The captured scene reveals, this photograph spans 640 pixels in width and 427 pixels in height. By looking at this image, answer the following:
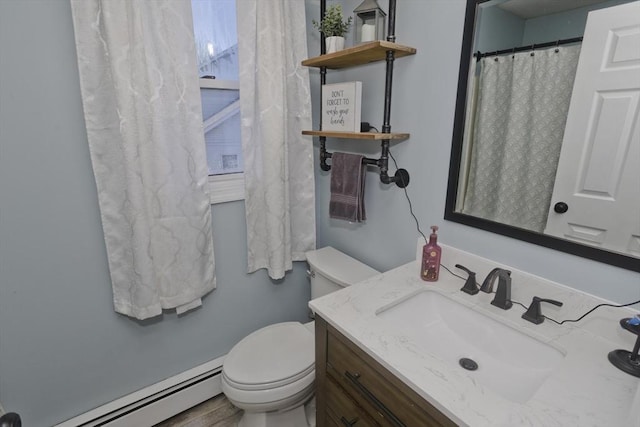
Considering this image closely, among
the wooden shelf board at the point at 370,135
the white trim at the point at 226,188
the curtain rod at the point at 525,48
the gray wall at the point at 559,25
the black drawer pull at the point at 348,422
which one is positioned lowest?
the black drawer pull at the point at 348,422

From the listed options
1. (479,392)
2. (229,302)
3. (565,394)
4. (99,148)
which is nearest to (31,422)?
(229,302)

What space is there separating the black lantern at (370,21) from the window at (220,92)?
0.54 meters

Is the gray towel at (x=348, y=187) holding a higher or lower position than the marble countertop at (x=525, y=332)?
higher

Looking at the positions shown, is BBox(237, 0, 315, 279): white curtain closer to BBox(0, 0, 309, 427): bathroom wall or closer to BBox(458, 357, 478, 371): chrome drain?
BBox(0, 0, 309, 427): bathroom wall

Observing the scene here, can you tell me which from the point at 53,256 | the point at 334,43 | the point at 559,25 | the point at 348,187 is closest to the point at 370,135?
the point at 348,187

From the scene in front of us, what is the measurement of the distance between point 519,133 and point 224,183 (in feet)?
3.84

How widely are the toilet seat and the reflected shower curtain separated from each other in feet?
2.92

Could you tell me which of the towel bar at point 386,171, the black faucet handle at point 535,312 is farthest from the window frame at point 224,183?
the black faucet handle at point 535,312

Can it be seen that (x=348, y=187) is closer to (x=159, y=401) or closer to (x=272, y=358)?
(x=272, y=358)

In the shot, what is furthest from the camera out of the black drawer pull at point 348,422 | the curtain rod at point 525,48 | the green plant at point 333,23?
the green plant at point 333,23

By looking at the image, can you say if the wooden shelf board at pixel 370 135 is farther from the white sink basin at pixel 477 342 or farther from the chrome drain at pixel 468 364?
the chrome drain at pixel 468 364

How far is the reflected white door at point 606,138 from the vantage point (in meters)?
0.77

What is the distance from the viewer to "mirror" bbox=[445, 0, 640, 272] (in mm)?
793

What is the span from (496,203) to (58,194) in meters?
1.52
